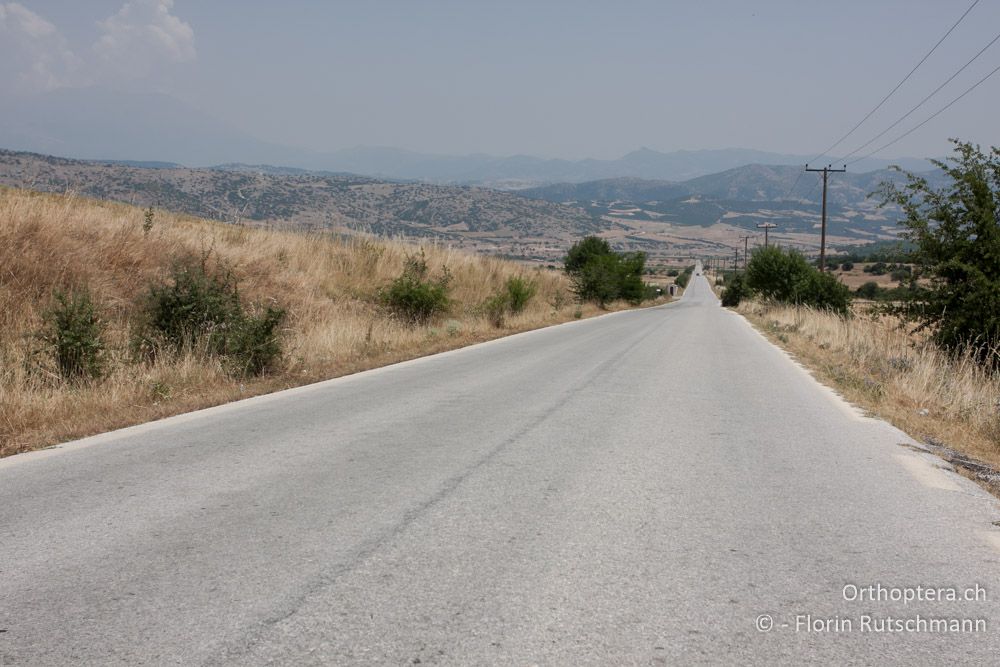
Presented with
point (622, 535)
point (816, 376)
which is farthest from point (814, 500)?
point (816, 376)

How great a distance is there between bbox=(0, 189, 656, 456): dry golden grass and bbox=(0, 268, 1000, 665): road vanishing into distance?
4.16ft

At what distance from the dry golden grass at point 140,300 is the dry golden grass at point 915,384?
26.9 ft

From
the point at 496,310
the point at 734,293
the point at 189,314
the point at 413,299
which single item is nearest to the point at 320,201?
the point at 734,293

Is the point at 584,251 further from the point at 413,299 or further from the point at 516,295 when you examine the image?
the point at 413,299

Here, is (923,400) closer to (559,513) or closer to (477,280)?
(559,513)

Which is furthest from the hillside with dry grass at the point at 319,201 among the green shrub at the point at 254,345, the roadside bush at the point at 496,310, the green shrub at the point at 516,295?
the green shrub at the point at 254,345

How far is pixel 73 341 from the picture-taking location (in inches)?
364

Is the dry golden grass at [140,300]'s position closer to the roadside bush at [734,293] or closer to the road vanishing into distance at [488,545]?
the road vanishing into distance at [488,545]

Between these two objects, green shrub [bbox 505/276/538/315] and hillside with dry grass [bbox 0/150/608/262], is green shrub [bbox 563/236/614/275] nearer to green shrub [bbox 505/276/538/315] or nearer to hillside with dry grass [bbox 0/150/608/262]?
hillside with dry grass [bbox 0/150/608/262]

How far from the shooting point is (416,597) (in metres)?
3.57

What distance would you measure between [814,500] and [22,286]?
1181 centimetres

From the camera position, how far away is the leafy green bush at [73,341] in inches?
365

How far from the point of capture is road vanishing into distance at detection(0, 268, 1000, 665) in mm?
3189

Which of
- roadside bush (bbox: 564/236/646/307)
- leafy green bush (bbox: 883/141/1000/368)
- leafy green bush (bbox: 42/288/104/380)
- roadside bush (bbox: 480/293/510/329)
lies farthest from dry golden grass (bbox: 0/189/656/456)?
roadside bush (bbox: 564/236/646/307)
